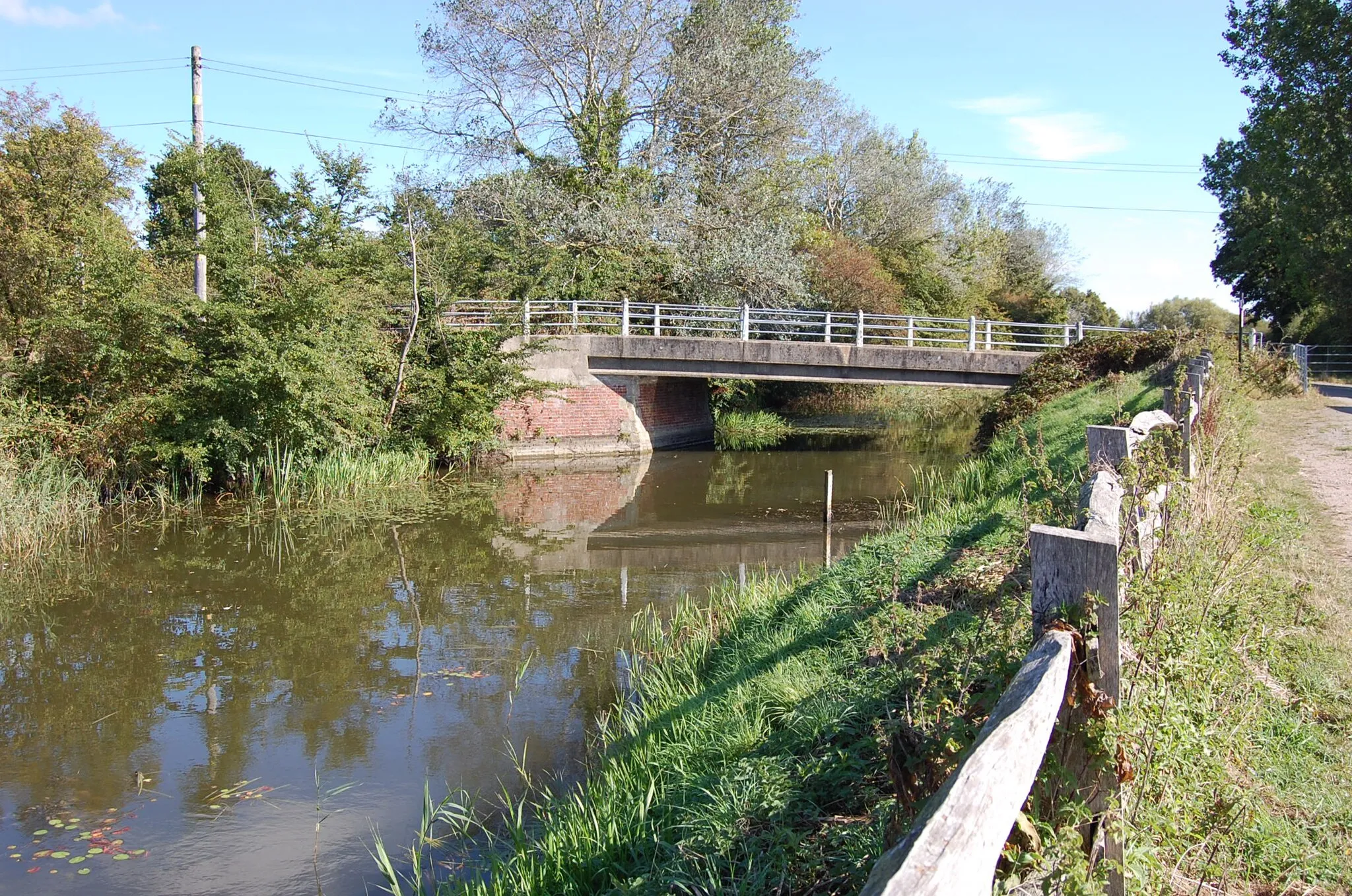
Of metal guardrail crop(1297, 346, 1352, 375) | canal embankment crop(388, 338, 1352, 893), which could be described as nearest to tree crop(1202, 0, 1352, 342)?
metal guardrail crop(1297, 346, 1352, 375)

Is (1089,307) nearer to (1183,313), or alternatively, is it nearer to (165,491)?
(1183,313)

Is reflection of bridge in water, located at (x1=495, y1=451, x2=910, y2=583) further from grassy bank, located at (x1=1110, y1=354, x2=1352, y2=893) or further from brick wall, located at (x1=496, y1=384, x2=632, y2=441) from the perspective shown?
grassy bank, located at (x1=1110, y1=354, x2=1352, y2=893)

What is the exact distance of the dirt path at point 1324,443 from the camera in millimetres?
8430

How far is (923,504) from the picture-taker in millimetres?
13539

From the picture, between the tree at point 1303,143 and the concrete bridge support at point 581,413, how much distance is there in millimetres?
20254

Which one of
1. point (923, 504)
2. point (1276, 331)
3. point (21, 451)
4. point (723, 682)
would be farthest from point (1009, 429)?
point (1276, 331)

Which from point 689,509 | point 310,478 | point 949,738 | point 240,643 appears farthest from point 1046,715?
point 310,478

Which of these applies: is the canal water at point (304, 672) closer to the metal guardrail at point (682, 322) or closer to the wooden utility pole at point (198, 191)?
the wooden utility pole at point (198, 191)

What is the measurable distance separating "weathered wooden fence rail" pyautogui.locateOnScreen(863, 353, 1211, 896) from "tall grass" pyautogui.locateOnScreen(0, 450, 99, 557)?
502 inches

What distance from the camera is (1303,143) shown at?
27.7m

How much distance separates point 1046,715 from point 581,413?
21.5 metres

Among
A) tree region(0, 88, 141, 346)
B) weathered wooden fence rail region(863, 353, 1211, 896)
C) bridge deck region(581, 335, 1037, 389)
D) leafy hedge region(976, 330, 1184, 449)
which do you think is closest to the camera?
weathered wooden fence rail region(863, 353, 1211, 896)

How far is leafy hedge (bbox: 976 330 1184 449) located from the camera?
18.4 meters

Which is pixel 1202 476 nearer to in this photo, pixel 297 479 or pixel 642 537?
pixel 642 537
